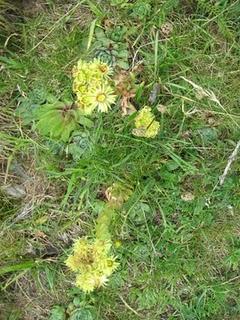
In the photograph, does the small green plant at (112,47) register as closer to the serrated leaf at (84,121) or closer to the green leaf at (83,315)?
the serrated leaf at (84,121)

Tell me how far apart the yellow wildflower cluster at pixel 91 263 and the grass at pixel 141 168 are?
0.59 feet

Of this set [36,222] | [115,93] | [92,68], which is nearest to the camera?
[92,68]

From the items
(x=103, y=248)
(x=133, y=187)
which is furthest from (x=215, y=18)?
(x=103, y=248)

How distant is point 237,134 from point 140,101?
0.42 metres

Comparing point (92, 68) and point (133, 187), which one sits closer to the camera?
point (92, 68)

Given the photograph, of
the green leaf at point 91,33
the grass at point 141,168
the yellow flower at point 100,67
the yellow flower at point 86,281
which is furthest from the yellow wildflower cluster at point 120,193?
the green leaf at point 91,33

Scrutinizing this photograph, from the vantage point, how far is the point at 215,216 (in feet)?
7.80

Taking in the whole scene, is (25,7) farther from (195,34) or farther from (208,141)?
(208,141)

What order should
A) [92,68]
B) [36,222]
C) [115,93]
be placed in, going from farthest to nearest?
[36,222] < [115,93] < [92,68]

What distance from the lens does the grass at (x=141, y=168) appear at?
2.30 meters

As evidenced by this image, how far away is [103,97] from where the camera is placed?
2152 millimetres

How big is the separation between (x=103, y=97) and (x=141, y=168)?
35cm

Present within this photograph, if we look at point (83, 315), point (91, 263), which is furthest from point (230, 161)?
point (83, 315)

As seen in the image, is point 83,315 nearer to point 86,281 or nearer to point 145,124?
point 86,281
